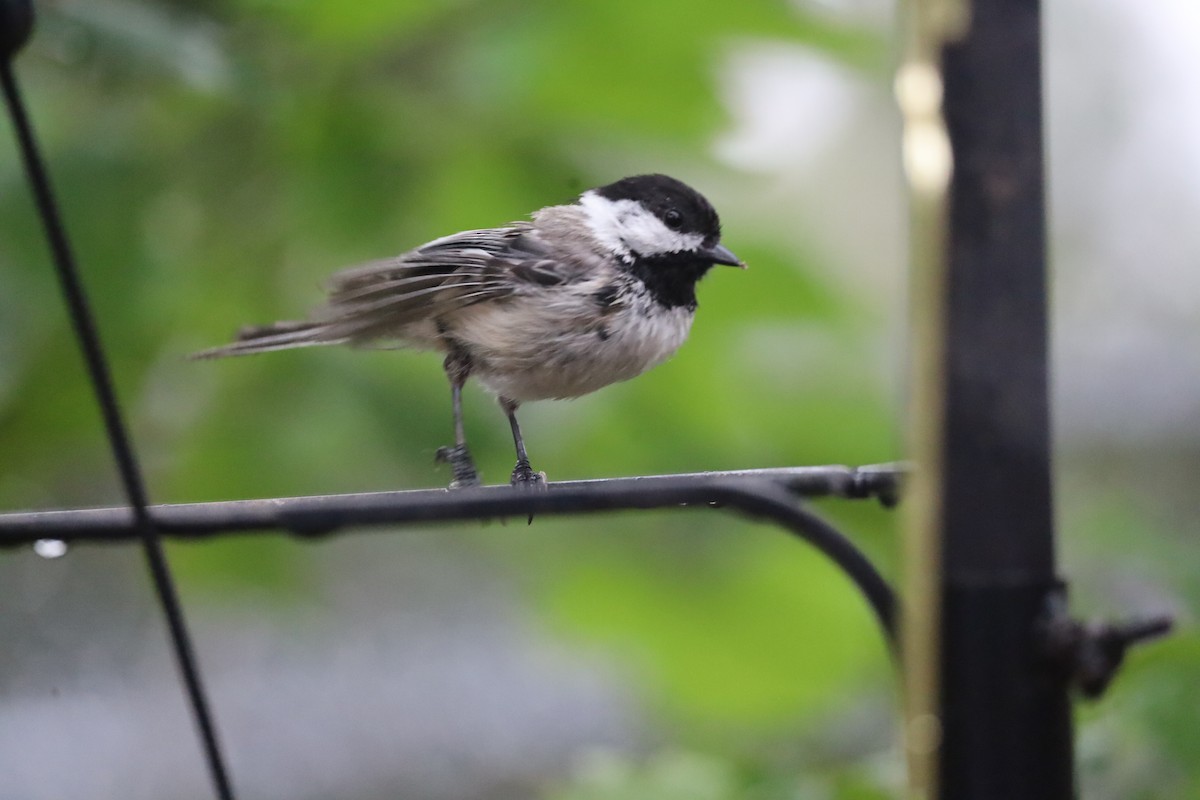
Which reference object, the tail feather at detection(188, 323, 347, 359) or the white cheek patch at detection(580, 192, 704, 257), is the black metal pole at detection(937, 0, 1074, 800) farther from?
the tail feather at detection(188, 323, 347, 359)

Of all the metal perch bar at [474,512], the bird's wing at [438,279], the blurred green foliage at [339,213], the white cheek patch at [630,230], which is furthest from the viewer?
the blurred green foliage at [339,213]

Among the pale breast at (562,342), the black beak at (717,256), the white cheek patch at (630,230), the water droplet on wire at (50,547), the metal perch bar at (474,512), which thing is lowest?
the water droplet on wire at (50,547)

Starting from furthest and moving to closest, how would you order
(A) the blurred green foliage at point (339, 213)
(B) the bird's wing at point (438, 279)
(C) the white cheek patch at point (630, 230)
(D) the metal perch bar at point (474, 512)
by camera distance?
(A) the blurred green foliage at point (339, 213)
(C) the white cheek patch at point (630, 230)
(B) the bird's wing at point (438, 279)
(D) the metal perch bar at point (474, 512)

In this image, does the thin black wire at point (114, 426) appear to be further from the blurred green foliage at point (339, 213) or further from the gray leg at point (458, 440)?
the blurred green foliage at point (339, 213)

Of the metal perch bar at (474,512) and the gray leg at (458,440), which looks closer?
the metal perch bar at (474,512)

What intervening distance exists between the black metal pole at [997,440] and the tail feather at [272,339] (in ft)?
1.60

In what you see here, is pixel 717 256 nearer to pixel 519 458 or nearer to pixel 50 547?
pixel 519 458

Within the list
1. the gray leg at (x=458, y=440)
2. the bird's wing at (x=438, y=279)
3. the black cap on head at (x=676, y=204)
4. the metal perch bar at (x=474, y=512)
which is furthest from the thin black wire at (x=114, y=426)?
the black cap on head at (x=676, y=204)

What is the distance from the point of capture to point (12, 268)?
1.13m

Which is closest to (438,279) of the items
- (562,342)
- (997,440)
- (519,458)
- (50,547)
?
(562,342)

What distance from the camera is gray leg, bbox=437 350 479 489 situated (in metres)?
0.96

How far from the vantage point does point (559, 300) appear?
954 mm

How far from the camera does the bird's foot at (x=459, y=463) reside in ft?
3.18

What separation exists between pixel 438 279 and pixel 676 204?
20 centimetres
